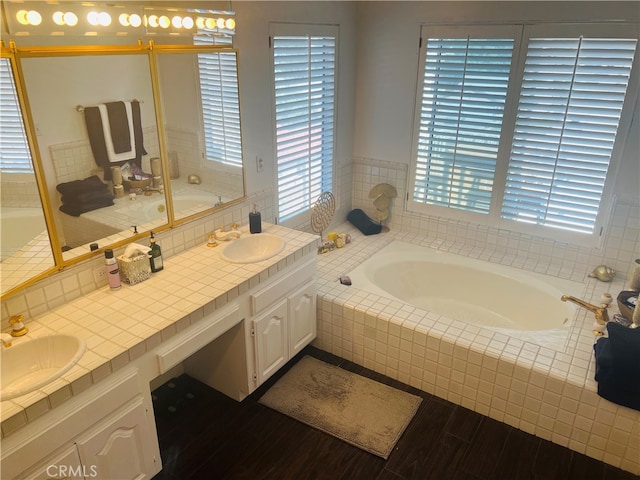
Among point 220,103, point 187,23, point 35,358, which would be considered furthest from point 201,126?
point 35,358

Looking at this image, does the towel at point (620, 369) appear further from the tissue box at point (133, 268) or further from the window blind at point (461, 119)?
the tissue box at point (133, 268)

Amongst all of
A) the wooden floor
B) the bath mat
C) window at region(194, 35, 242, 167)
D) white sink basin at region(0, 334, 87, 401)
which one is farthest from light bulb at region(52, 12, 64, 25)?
the bath mat

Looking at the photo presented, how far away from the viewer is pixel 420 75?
3805 mm

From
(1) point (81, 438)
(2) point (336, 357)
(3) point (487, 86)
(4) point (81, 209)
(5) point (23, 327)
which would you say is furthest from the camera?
(3) point (487, 86)

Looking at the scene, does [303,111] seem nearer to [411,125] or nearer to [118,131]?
[411,125]

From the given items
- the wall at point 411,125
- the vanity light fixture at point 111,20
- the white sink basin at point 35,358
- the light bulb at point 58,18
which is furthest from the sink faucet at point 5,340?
the wall at point 411,125

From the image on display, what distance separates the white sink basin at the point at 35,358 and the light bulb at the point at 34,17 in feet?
4.15

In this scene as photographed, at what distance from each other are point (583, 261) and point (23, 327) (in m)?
3.49

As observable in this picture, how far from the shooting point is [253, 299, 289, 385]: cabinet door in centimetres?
270

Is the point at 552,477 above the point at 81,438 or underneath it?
underneath

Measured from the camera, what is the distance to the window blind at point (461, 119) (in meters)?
3.50

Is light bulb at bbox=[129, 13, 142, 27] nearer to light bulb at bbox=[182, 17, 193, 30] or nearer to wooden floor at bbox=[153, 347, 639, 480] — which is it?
light bulb at bbox=[182, 17, 193, 30]

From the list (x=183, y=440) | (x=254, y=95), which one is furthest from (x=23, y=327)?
(x=254, y=95)

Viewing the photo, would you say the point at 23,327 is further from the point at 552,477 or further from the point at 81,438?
the point at 552,477
